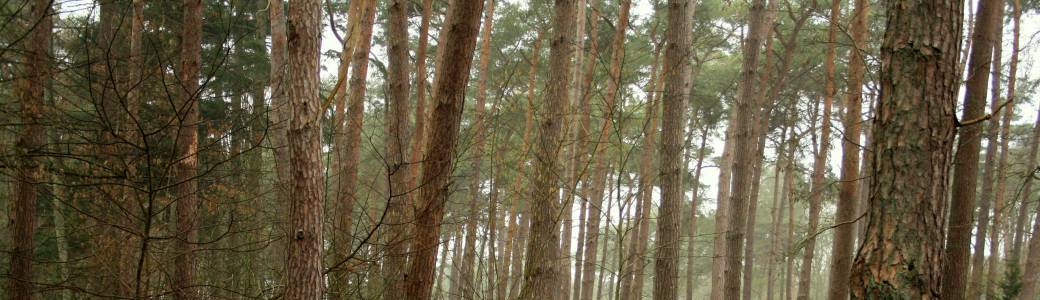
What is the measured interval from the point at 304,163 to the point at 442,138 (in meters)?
1.00

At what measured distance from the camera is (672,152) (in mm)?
7340

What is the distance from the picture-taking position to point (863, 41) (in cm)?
1002

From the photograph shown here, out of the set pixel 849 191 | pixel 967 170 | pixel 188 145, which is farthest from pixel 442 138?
pixel 849 191

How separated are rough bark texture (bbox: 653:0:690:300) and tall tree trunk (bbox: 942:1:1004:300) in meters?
3.28

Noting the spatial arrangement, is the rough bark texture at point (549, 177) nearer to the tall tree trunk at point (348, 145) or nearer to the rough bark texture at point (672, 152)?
the rough bark texture at point (672, 152)

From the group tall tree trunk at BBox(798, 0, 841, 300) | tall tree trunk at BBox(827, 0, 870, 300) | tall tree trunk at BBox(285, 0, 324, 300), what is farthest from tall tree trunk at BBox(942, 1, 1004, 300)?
tall tree trunk at BBox(285, 0, 324, 300)

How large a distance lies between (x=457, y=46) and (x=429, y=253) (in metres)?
1.46

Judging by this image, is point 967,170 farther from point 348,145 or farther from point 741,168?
point 348,145

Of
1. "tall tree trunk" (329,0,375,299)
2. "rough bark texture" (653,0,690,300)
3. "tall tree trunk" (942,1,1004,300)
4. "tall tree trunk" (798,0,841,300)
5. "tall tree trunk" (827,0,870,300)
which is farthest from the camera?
"tall tree trunk" (798,0,841,300)

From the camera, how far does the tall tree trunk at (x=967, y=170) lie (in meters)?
8.11

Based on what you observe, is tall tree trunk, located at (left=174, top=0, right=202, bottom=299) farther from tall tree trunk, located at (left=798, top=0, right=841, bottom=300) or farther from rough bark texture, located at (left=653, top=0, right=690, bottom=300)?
tall tree trunk, located at (left=798, top=0, right=841, bottom=300)

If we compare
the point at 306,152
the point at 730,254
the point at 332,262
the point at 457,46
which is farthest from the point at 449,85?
the point at 730,254

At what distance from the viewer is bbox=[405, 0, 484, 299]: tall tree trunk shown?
5.07 meters

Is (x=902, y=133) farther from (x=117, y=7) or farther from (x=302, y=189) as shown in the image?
(x=117, y=7)
